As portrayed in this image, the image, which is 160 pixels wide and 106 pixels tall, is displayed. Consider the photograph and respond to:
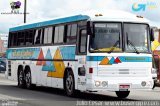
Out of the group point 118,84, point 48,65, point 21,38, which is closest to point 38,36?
point 48,65

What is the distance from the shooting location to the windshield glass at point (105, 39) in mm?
17891

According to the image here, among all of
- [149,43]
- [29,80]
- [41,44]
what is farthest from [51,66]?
[149,43]

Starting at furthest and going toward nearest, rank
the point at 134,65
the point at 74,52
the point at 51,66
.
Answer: the point at 51,66, the point at 74,52, the point at 134,65

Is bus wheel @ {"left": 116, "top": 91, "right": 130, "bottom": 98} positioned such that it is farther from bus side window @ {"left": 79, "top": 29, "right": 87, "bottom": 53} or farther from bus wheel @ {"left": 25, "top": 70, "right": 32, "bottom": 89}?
bus wheel @ {"left": 25, "top": 70, "right": 32, "bottom": 89}

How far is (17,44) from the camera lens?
86.0 ft

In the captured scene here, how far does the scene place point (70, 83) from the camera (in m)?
19.6

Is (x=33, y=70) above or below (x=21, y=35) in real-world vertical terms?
below

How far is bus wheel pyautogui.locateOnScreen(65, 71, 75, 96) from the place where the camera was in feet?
63.6

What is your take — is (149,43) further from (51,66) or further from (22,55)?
(22,55)

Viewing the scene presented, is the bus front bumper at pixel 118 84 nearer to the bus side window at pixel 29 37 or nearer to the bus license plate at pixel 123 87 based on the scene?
the bus license plate at pixel 123 87

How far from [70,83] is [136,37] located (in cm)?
310

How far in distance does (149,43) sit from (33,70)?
23.3 feet

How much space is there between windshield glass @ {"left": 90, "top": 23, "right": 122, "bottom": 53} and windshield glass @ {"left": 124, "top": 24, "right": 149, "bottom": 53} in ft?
1.11

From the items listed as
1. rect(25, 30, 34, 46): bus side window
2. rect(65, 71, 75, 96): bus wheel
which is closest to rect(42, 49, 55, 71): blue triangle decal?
rect(65, 71, 75, 96): bus wheel
